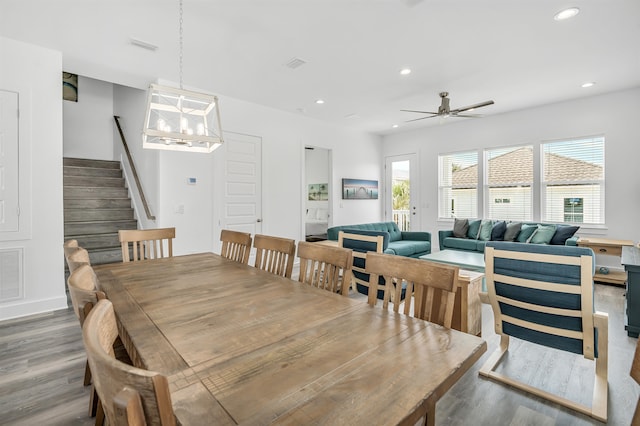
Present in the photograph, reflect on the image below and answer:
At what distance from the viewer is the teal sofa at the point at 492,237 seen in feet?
15.1

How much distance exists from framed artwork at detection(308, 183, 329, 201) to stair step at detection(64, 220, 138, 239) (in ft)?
13.3

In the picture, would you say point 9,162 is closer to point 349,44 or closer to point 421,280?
point 349,44

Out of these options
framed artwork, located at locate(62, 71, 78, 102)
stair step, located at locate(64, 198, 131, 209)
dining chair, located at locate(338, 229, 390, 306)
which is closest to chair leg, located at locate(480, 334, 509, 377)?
dining chair, located at locate(338, 229, 390, 306)

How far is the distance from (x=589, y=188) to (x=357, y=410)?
6244mm

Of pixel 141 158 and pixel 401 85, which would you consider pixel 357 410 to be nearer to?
pixel 401 85

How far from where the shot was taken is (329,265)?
5.88ft

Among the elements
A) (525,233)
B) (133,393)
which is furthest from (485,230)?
(133,393)

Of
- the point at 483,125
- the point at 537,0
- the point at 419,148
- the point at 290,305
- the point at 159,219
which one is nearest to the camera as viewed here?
the point at 290,305

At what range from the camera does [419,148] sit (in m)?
7.05

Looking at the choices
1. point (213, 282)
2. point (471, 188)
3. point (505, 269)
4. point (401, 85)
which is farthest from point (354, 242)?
point (471, 188)

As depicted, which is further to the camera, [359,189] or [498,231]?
[359,189]

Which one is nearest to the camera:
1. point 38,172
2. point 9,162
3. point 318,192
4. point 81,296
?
point 81,296

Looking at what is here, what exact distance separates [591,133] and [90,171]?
8654 mm

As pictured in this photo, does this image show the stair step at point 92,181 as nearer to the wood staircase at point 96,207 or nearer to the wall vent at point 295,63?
the wood staircase at point 96,207
